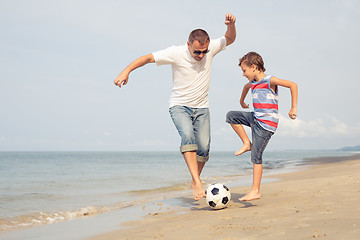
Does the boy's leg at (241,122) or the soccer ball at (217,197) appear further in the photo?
the boy's leg at (241,122)

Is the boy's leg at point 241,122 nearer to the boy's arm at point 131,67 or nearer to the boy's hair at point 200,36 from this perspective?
the boy's hair at point 200,36

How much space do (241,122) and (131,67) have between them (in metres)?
1.70

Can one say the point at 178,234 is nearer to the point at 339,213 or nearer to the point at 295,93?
the point at 339,213

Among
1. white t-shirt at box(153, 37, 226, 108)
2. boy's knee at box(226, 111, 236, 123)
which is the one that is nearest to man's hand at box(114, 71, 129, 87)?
white t-shirt at box(153, 37, 226, 108)

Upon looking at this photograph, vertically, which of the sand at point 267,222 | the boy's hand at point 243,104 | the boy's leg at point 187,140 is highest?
the boy's hand at point 243,104

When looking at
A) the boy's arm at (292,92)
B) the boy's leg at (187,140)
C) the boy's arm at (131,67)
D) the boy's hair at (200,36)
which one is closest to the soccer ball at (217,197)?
the boy's leg at (187,140)

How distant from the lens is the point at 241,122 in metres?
4.97

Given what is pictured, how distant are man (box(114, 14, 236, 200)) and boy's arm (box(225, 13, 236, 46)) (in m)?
0.01

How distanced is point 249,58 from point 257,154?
128 cm

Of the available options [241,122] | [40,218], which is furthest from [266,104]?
[40,218]

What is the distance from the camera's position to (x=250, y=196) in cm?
483

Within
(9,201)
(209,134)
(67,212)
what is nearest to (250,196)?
(209,134)

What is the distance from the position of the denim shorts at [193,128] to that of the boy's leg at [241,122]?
37cm

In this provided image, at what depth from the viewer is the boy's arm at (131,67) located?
4.61 meters
